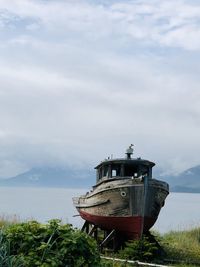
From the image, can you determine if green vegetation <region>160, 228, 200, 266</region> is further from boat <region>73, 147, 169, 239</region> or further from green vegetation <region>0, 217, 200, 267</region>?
green vegetation <region>0, 217, 200, 267</region>

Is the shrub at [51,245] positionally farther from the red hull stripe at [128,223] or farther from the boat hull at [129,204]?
the red hull stripe at [128,223]

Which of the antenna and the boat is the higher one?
the antenna

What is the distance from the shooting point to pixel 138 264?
1474cm

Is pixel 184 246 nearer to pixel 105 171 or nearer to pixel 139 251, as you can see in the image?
pixel 105 171

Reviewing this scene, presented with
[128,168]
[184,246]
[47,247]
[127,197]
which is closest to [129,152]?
[128,168]

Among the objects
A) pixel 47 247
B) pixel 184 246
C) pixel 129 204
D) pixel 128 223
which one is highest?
pixel 129 204

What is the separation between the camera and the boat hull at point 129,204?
774 inches

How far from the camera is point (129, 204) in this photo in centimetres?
1986

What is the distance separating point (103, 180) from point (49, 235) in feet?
34.9

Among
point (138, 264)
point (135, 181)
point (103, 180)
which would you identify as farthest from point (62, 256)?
point (103, 180)

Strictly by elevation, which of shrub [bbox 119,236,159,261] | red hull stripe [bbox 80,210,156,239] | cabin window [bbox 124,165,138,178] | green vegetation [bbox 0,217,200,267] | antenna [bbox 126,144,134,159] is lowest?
green vegetation [bbox 0,217,200,267]

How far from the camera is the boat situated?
1969 cm

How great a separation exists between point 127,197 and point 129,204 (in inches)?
11.9

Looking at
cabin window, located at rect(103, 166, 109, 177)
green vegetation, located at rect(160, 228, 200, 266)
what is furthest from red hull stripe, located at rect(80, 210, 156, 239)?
cabin window, located at rect(103, 166, 109, 177)
